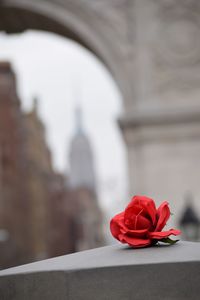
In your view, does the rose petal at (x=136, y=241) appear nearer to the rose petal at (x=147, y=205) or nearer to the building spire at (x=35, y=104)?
the rose petal at (x=147, y=205)

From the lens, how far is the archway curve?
11.0 metres

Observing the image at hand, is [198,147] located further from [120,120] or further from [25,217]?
[25,217]

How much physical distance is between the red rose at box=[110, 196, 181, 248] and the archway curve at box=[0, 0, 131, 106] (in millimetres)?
9179

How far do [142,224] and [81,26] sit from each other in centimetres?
979

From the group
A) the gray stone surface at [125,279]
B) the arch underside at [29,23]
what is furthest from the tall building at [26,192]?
the gray stone surface at [125,279]

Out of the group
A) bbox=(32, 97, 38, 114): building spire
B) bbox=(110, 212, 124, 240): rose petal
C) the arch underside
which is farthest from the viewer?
bbox=(32, 97, 38, 114): building spire

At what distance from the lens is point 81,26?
11211 mm

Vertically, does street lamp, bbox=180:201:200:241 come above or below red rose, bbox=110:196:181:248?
below

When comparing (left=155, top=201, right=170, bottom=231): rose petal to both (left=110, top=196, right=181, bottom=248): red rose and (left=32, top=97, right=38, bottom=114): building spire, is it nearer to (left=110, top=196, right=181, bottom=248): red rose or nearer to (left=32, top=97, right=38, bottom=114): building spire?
(left=110, top=196, right=181, bottom=248): red rose

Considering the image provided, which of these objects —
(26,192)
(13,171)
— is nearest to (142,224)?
(13,171)

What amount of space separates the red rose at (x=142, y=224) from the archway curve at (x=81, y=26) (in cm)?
918

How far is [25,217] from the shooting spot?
4169 centimetres

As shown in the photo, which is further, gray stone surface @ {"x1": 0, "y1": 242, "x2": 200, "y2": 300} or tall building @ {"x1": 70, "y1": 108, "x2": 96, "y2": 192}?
tall building @ {"x1": 70, "y1": 108, "x2": 96, "y2": 192}

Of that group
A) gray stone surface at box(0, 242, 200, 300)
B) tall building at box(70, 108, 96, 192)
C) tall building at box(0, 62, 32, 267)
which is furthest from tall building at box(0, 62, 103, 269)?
tall building at box(70, 108, 96, 192)
